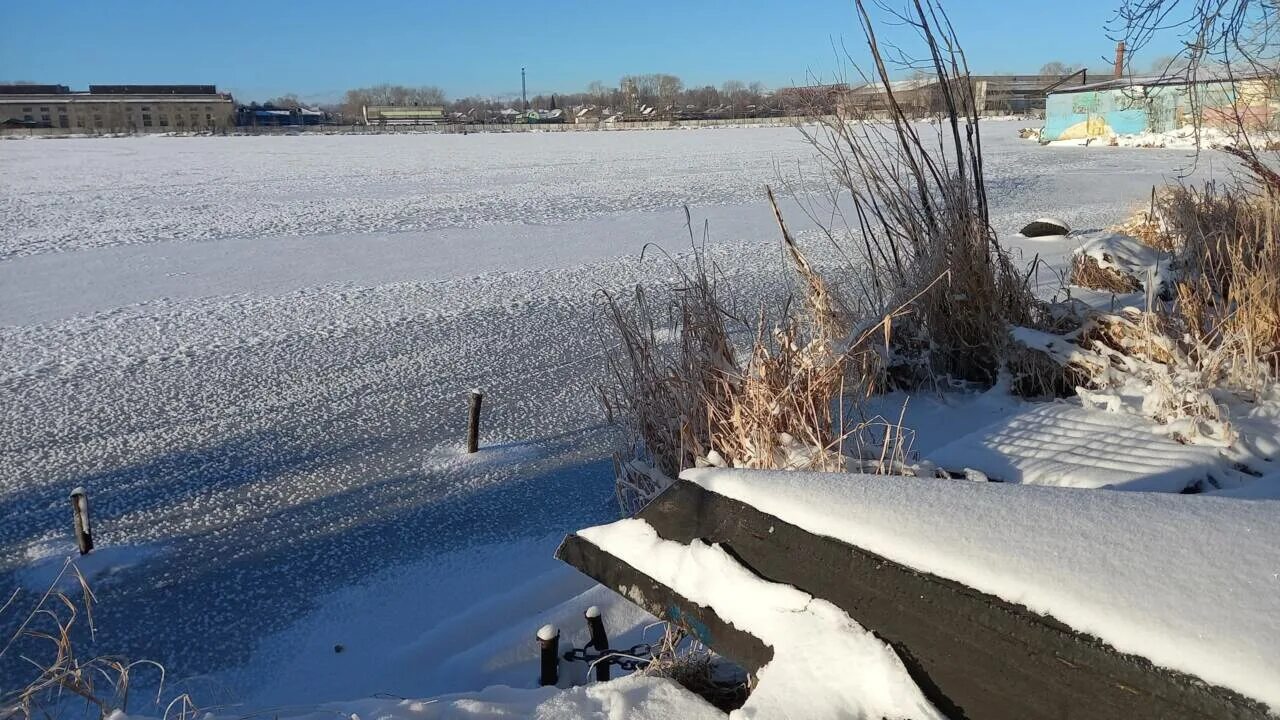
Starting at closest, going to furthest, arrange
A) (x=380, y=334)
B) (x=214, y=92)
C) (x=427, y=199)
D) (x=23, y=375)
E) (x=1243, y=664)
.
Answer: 1. (x=1243, y=664)
2. (x=23, y=375)
3. (x=380, y=334)
4. (x=427, y=199)
5. (x=214, y=92)

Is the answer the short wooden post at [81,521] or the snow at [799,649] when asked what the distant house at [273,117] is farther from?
the snow at [799,649]

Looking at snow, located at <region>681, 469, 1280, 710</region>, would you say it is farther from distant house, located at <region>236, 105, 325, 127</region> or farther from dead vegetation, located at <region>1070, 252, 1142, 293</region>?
distant house, located at <region>236, 105, 325, 127</region>

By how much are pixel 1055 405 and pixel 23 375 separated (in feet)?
19.4

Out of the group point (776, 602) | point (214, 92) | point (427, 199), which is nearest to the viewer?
point (776, 602)

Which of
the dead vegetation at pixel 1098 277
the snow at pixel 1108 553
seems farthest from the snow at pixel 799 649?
the dead vegetation at pixel 1098 277

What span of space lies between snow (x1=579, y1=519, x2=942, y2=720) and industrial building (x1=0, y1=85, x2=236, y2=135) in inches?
3211

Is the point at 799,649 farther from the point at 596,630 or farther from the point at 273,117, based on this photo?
the point at 273,117

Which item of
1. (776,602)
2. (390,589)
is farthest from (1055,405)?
(390,589)

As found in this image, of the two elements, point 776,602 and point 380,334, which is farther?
point 380,334

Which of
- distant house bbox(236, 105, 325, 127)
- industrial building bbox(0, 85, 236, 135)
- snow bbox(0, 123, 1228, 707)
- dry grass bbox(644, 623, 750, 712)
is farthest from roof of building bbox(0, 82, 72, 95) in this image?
dry grass bbox(644, 623, 750, 712)

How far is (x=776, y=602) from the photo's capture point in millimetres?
1980

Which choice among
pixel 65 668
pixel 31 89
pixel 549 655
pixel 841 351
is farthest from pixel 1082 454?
pixel 31 89

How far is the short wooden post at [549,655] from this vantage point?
2836 mm

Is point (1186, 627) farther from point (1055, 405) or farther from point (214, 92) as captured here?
point (214, 92)
